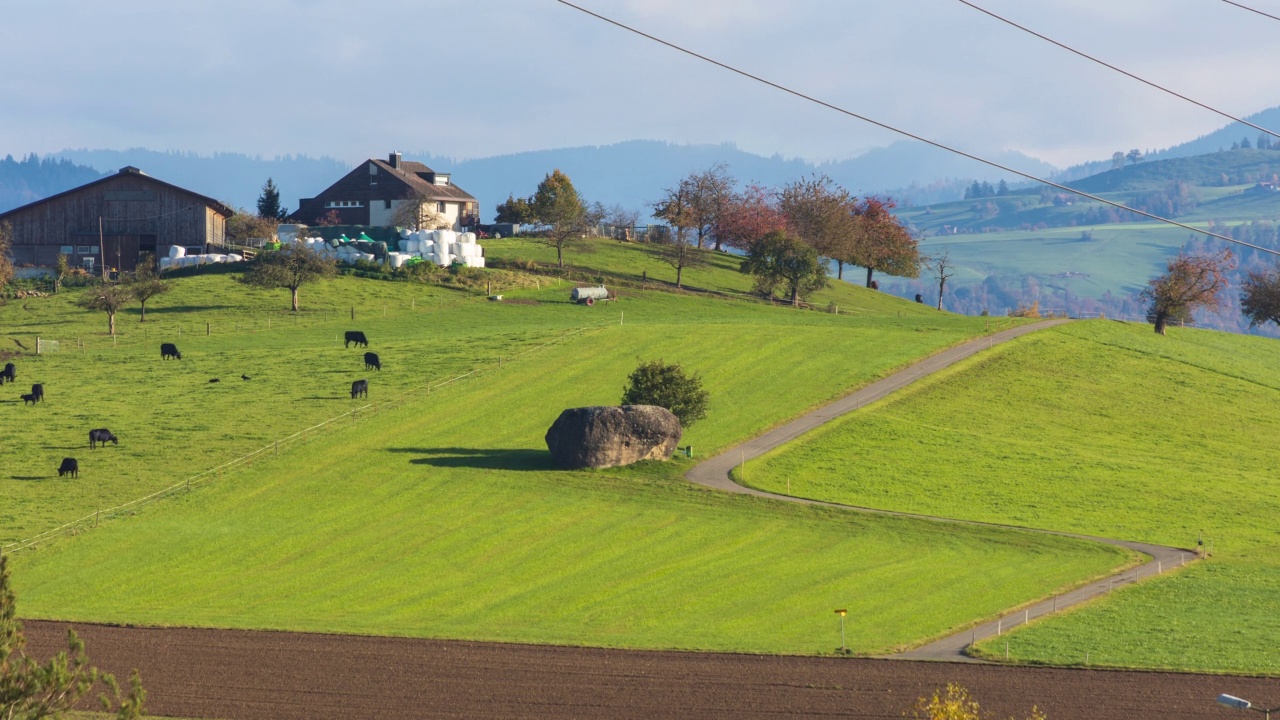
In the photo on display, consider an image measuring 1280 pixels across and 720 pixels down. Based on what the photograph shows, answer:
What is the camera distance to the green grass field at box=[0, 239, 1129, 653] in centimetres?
4672

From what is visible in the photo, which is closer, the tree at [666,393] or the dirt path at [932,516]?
the dirt path at [932,516]

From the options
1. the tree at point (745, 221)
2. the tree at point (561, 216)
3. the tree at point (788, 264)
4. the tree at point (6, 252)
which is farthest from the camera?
the tree at point (745, 221)

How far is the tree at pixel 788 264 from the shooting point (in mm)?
130375

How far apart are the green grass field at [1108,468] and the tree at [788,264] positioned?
1216 inches

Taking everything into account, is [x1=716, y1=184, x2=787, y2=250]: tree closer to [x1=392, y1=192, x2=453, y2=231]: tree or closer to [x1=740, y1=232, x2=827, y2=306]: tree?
[x1=740, y1=232, x2=827, y2=306]: tree

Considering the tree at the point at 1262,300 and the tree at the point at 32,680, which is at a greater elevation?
the tree at the point at 1262,300

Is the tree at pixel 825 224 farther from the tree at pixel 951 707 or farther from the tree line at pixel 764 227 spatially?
the tree at pixel 951 707

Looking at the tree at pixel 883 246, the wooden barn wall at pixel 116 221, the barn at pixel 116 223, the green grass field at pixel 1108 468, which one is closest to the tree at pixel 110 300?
the barn at pixel 116 223

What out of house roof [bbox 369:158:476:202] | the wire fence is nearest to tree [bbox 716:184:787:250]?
house roof [bbox 369:158:476:202]

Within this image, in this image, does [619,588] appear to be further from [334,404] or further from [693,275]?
[693,275]

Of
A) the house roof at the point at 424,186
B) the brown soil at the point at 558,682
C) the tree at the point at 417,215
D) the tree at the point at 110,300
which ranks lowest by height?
the brown soil at the point at 558,682

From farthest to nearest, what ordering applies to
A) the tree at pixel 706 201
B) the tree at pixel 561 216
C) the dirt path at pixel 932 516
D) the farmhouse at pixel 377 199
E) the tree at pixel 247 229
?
the tree at pixel 706 201
the farmhouse at pixel 377 199
the tree at pixel 561 216
the tree at pixel 247 229
the dirt path at pixel 932 516

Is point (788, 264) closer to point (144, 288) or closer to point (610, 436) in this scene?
point (144, 288)

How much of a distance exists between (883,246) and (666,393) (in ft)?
320
